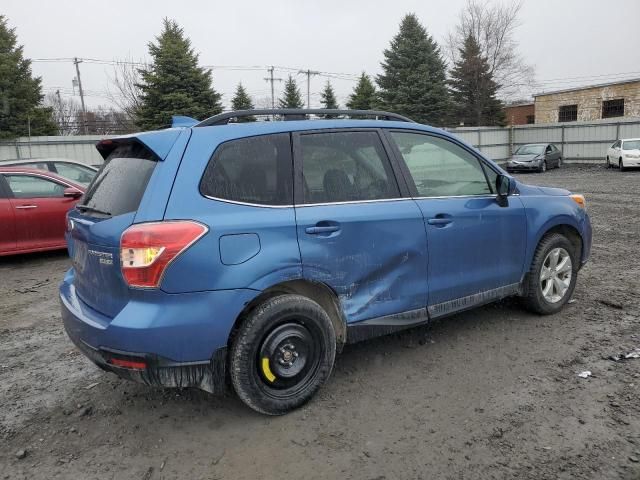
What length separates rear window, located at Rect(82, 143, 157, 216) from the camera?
289 cm

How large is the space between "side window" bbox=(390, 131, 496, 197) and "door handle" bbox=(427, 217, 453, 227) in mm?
196

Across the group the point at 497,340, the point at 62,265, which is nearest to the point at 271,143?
the point at 497,340

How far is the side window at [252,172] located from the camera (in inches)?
115

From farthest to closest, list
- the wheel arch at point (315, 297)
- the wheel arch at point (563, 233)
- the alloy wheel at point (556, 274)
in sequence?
the alloy wheel at point (556, 274)
the wheel arch at point (563, 233)
the wheel arch at point (315, 297)

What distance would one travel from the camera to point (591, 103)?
34.6m

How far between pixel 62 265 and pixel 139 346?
555 centimetres

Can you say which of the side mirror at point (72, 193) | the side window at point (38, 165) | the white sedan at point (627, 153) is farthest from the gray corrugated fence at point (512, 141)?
the side mirror at point (72, 193)

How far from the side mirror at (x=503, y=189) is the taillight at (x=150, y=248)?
253cm

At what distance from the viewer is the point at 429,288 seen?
143 inches

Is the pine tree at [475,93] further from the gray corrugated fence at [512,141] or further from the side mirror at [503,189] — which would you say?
the side mirror at [503,189]

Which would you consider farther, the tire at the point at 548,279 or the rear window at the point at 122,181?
the tire at the point at 548,279

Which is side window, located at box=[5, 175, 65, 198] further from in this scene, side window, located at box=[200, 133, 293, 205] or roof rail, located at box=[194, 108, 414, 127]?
side window, located at box=[200, 133, 293, 205]

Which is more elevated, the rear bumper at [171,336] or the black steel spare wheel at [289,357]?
the rear bumper at [171,336]

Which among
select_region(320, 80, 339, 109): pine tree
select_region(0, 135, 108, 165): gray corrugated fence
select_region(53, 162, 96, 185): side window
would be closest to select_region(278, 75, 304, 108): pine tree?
select_region(320, 80, 339, 109): pine tree
